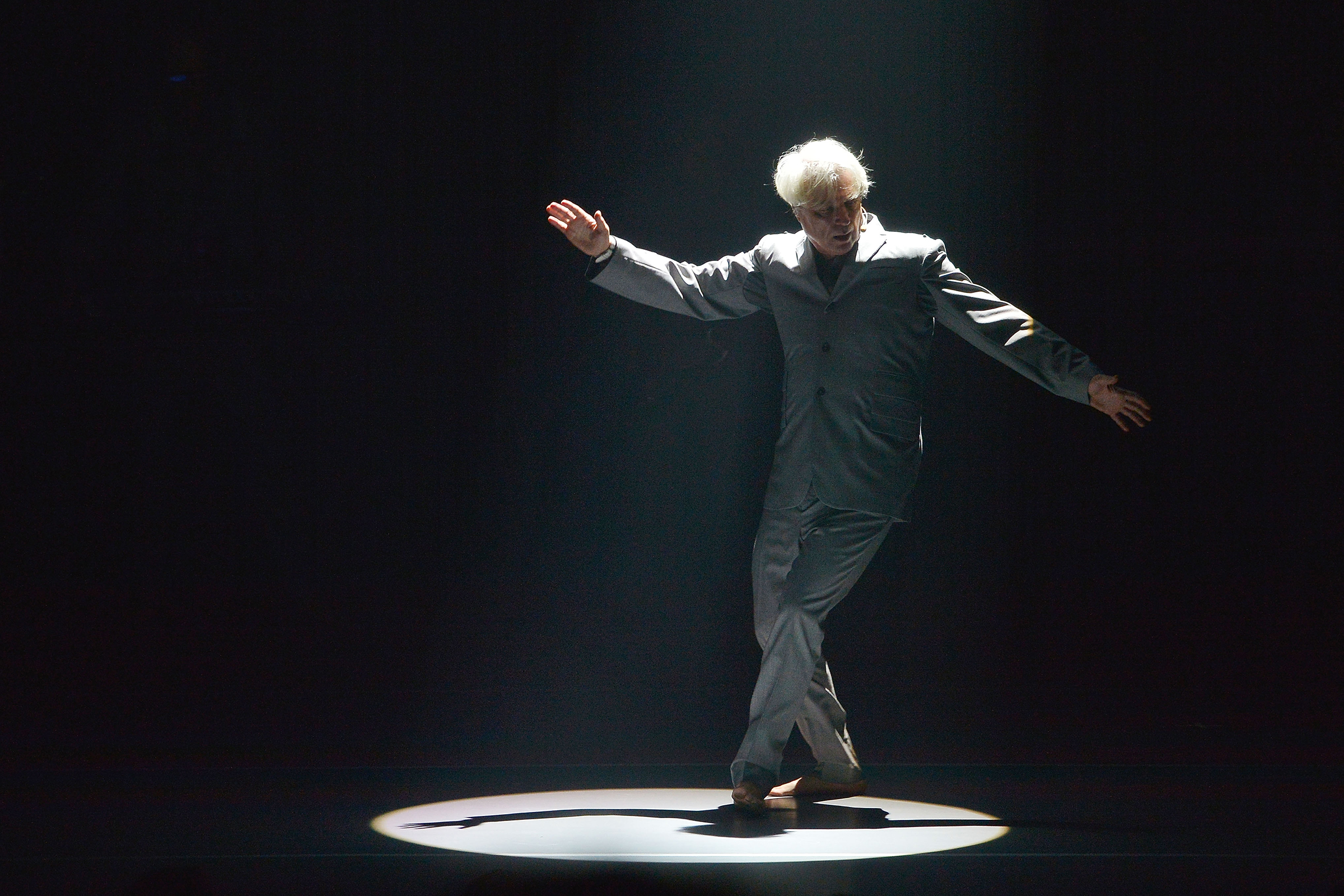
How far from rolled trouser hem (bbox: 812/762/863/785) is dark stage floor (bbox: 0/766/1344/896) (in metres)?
0.05

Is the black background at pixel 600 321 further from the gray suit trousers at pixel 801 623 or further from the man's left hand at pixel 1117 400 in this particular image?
the man's left hand at pixel 1117 400

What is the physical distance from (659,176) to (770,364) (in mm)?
806

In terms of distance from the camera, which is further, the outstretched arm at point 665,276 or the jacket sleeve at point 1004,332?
the outstretched arm at point 665,276

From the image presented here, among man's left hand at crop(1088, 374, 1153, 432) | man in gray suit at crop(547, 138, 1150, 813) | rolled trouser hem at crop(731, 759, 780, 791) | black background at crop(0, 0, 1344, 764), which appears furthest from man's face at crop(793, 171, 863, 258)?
black background at crop(0, 0, 1344, 764)

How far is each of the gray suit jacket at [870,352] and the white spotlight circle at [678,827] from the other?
495 mm

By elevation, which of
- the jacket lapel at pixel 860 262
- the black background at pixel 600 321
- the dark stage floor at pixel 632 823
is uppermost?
the black background at pixel 600 321

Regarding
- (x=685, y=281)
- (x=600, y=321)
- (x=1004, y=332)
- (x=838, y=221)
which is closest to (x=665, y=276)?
(x=685, y=281)

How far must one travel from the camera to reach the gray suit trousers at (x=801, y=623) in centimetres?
221

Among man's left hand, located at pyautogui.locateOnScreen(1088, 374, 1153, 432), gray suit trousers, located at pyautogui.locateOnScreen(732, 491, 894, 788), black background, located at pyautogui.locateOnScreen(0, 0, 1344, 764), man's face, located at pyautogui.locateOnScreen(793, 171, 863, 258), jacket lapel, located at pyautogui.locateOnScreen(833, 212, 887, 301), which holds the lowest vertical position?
gray suit trousers, located at pyautogui.locateOnScreen(732, 491, 894, 788)

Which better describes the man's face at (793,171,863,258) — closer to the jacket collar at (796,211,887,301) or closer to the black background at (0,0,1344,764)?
the jacket collar at (796,211,887,301)

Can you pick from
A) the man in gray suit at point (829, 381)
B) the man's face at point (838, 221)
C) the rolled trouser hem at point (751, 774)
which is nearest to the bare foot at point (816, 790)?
the man in gray suit at point (829, 381)

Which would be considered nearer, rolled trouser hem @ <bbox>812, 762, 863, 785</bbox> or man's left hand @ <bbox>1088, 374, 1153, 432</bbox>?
man's left hand @ <bbox>1088, 374, 1153, 432</bbox>

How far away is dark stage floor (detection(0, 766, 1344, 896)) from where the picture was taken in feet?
5.37

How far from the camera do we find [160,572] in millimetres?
5332
